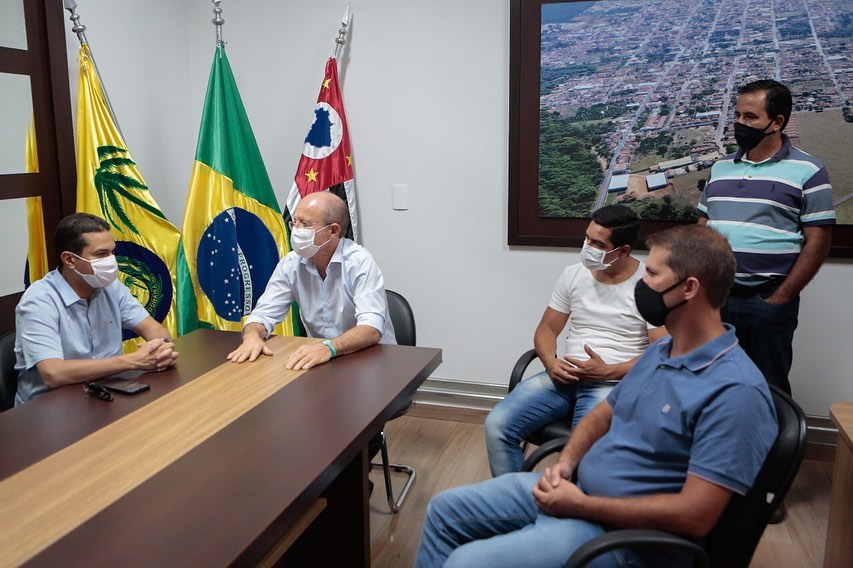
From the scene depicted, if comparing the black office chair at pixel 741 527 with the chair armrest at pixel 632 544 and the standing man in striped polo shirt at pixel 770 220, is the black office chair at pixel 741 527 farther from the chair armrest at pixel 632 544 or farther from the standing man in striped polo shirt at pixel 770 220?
the standing man in striped polo shirt at pixel 770 220

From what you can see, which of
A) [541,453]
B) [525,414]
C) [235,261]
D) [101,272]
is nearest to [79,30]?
[235,261]


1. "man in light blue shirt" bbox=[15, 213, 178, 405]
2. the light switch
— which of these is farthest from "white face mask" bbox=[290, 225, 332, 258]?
the light switch

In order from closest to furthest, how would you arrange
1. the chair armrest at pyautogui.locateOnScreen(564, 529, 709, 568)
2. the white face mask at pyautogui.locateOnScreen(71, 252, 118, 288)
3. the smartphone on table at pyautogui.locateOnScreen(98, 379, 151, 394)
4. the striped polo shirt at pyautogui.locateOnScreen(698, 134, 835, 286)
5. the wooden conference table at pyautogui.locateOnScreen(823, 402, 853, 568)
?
the chair armrest at pyautogui.locateOnScreen(564, 529, 709, 568) < the wooden conference table at pyautogui.locateOnScreen(823, 402, 853, 568) < the smartphone on table at pyautogui.locateOnScreen(98, 379, 151, 394) < the white face mask at pyautogui.locateOnScreen(71, 252, 118, 288) < the striped polo shirt at pyautogui.locateOnScreen(698, 134, 835, 286)

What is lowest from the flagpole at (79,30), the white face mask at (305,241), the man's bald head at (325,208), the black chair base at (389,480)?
the black chair base at (389,480)

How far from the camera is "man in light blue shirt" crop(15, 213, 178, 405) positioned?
201cm

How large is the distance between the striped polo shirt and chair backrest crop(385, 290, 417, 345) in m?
1.19

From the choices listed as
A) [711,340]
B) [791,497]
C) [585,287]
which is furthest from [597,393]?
[791,497]

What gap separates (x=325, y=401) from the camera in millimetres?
1821

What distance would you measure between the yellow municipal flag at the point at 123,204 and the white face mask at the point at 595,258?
1.90 metres

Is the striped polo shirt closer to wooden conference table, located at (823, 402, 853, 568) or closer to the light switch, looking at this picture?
wooden conference table, located at (823, 402, 853, 568)

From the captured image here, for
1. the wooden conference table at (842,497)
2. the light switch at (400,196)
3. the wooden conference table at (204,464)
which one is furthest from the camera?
the light switch at (400,196)

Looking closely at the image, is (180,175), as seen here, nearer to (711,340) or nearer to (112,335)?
(112,335)

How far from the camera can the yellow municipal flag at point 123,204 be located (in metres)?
2.98

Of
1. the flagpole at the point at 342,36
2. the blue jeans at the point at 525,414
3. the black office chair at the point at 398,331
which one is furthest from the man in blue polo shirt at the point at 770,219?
the flagpole at the point at 342,36
